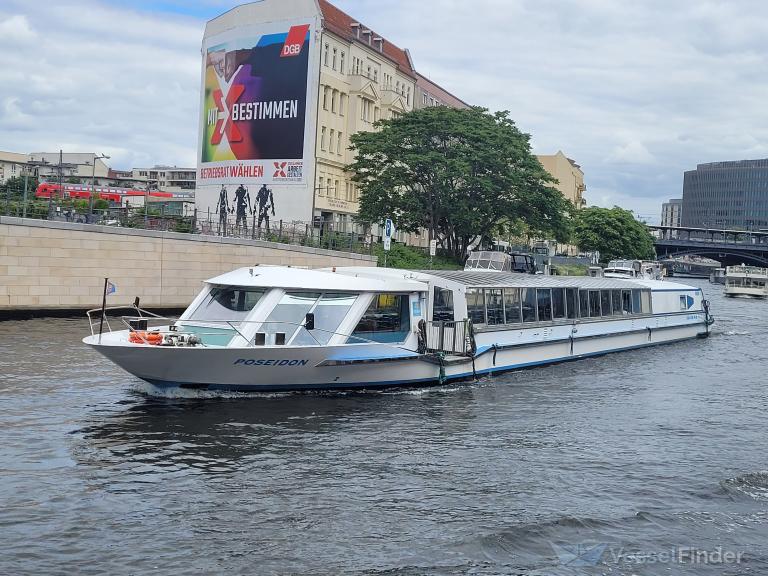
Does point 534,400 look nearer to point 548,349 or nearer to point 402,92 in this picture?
point 548,349

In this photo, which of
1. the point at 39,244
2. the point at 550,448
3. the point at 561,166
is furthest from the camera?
the point at 561,166

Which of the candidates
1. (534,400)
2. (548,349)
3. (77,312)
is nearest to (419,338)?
(534,400)

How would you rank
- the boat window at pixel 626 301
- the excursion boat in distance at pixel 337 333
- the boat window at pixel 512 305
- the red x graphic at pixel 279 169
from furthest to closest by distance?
the red x graphic at pixel 279 169
the boat window at pixel 626 301
the boat window at pixel 512 305
the excursion boat in distance at pixel 337 333

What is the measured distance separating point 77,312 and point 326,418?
20.8 metres

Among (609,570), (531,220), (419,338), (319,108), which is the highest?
(319,108)

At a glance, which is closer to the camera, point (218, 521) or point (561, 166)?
point (218, 521)

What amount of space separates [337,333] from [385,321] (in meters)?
1.89

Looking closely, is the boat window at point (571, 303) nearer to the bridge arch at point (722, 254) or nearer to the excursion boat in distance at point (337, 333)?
the excursion boat in distance at point (337, 333)

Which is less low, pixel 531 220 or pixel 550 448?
pixel 531 220

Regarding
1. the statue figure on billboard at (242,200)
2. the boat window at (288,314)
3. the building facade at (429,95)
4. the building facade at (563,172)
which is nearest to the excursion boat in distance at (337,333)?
the boat window at (288,314)

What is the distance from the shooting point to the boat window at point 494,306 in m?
27.0

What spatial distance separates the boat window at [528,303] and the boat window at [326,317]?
8780 mm

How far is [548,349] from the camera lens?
29.9 metres

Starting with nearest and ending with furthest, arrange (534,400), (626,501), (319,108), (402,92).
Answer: (626,501)
(534,400)
(319,108)
(402,92)
